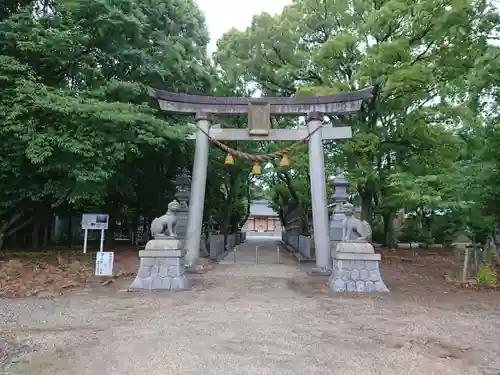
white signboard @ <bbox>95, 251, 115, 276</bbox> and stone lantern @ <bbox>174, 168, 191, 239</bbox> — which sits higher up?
stone lantern @ <bbox>174, 168, 191, 239</bbox>

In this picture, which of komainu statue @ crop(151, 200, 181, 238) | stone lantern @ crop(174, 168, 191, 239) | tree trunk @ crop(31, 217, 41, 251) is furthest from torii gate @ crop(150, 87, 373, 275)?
tree trunk @ crop(31, 217, 41, 251)

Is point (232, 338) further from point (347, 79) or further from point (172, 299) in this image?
point (347, 79)

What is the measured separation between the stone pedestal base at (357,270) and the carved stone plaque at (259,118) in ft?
16.0

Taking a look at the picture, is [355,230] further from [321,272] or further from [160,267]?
[160,267]

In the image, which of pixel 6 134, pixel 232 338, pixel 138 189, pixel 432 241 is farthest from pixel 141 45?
pixel 432 241

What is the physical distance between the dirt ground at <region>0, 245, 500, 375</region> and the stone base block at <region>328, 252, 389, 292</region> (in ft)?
1.21

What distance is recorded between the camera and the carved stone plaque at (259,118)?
41.9ft

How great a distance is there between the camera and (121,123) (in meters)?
11.4

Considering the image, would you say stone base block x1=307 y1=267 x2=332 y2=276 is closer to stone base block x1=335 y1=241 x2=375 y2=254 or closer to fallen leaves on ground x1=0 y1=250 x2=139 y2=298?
stone base block x1=335 y1=241 x2=375 y2=254

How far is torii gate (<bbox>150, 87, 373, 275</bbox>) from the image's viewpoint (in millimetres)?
12383

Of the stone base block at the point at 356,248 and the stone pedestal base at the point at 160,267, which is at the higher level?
the stone base block at the point at 356,248

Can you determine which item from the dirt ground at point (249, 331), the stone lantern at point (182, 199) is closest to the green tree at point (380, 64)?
the stone lantern at point (182, 199)

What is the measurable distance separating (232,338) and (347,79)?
588 inches

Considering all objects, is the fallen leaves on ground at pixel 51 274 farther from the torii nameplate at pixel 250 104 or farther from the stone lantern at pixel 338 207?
the stone lantern at pixel 338 207
